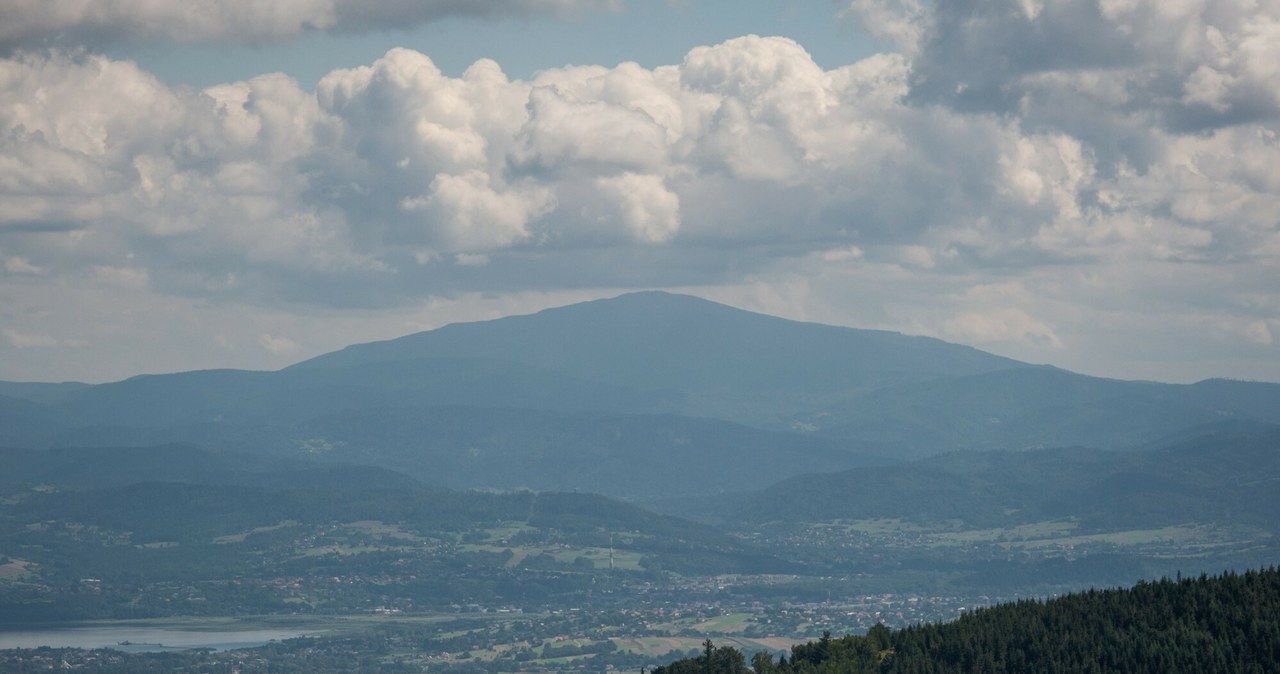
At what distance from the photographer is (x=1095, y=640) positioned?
12800 centimetres

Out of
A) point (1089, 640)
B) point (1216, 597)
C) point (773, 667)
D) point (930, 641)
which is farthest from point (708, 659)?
point (1216, 597)

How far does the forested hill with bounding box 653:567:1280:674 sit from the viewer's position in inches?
4788

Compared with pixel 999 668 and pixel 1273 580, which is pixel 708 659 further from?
pixel 1273 580

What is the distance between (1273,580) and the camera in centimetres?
13412

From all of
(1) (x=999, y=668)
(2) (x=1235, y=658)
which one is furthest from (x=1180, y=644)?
(1) (x=999, y=668)

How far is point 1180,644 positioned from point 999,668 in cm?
1298

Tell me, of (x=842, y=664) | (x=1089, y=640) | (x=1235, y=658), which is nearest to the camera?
(x=1235, y=658)

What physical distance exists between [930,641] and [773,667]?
14.1m

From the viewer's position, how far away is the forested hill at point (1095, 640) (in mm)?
121625

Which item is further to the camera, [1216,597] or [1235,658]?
[1216,597]

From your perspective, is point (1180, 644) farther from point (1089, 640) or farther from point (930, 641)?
point (930, 641)

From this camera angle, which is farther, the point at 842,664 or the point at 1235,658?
the point at 842,664

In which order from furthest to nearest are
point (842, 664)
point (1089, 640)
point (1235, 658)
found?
point (842, 664), point (1089, 640), point (1235, 658)

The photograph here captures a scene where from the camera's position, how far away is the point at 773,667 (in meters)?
144
